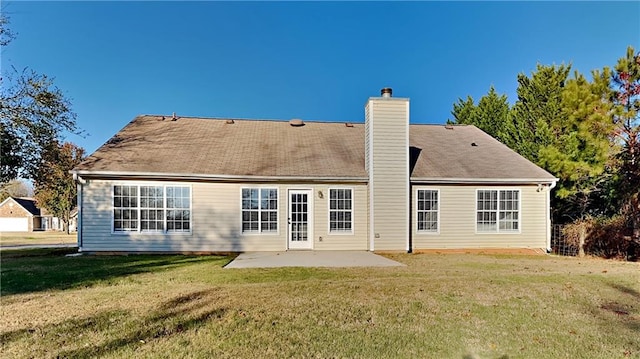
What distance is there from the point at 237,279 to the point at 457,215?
29.3 ft

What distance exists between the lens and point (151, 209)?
1262 centimetres

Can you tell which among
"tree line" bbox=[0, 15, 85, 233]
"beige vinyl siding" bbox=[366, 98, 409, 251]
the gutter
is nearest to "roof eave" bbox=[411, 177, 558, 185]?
the gutter

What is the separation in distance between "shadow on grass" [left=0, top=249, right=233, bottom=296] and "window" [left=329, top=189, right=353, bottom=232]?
4.03m

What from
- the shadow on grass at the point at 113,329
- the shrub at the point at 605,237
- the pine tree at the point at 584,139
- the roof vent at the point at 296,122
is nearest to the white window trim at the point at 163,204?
the roof vent at the point at 296,122

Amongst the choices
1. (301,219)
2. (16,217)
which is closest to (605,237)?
(301,219)

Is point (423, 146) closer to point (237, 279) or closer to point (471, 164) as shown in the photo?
point (471, 164)

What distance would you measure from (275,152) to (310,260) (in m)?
5.43

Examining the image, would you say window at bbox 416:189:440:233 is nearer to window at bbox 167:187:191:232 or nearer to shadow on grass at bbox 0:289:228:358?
window at bbox 167:187:191:232

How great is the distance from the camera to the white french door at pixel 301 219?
13234mm

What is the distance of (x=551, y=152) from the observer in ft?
47.9

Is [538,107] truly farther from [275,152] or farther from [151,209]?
[151,209]

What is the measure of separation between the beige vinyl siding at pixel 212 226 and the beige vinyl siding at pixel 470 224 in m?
2.67

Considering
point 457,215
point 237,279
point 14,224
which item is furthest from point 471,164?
point 14,224

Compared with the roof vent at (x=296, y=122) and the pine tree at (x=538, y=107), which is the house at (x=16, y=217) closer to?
the roof vent at (x=296, y=122)
